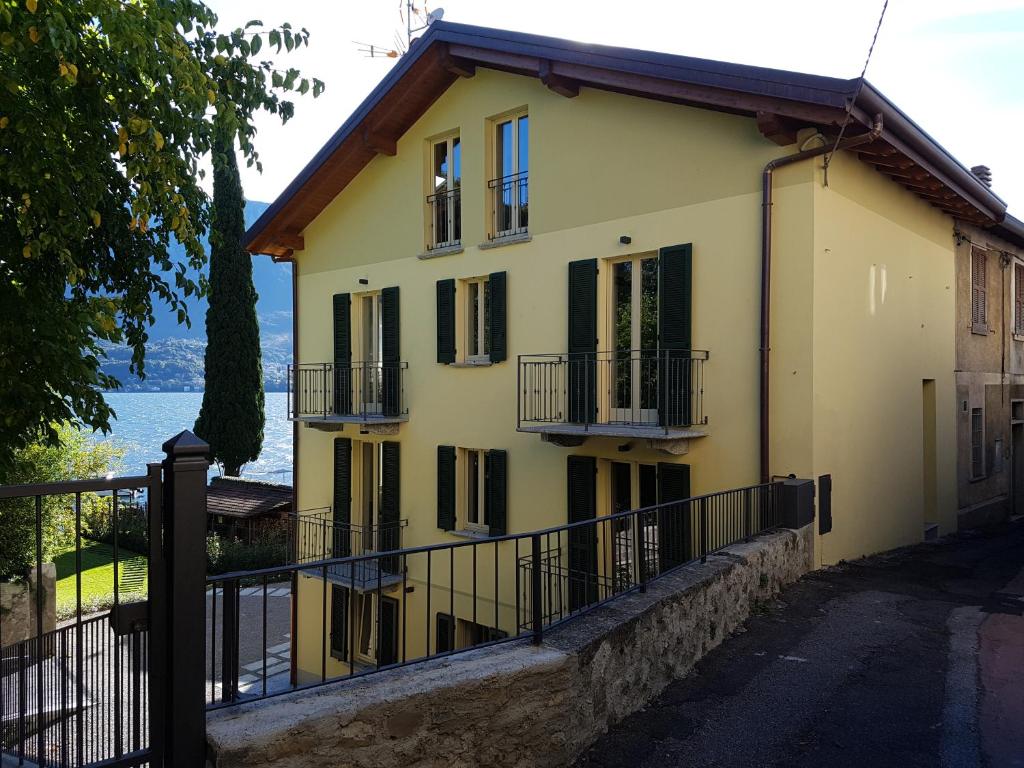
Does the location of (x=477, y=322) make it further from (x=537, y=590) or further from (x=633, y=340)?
(x=537, y=590)

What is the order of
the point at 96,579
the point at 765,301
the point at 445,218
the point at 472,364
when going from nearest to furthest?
the point at 765,301
the point at 472,364
the point at 445,218
the point at 96,579

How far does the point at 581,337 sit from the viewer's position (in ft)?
34.2

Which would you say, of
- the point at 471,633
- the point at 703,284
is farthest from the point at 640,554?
the point at 471,633

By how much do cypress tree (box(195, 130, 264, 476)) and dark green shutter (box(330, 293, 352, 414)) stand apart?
1365cm

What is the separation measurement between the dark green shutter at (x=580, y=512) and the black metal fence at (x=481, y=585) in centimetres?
3

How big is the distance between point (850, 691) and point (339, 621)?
35.6 ft

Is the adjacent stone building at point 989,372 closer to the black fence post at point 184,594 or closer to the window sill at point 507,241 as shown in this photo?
the window sill at point 507,241

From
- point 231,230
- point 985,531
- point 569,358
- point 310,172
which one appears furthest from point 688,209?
point 231,230

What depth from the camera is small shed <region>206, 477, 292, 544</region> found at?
2433 cm

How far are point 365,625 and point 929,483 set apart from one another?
10.2m

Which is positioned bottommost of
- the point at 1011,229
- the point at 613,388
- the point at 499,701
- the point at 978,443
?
the point at 499,701

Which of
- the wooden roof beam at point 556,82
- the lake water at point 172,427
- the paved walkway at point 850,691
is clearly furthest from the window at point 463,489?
the lake water at point 172,427

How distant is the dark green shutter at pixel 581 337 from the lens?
33.7 ft

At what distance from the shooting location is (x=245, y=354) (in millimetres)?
26672
